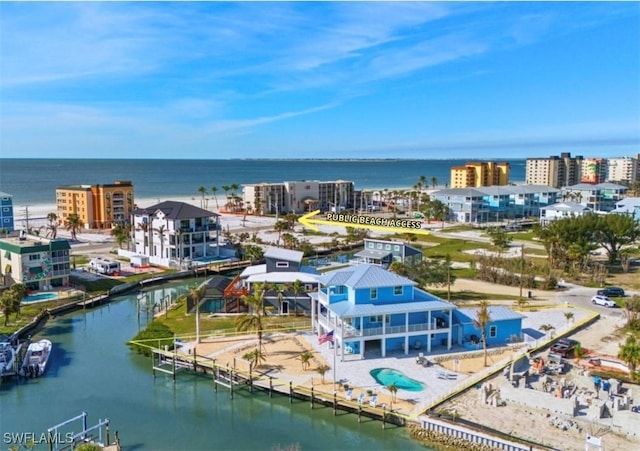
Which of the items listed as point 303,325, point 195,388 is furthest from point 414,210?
point 195,388

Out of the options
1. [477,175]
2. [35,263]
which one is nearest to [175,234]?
[35,263]

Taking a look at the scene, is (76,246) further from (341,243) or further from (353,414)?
(353,414)

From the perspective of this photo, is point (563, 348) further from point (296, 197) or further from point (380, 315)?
point (296, 197)

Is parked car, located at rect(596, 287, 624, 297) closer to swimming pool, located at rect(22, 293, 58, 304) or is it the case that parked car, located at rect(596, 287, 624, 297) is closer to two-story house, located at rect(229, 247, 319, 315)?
two-story house, located at rect(229, 247, 319, 315)

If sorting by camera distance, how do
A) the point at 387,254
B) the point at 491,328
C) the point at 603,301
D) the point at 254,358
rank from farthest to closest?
1. the point at 387,254
2. the point at 603,301
3. the point at 491,328
4. the point at 254,358

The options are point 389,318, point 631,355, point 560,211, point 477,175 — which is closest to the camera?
point 631,355

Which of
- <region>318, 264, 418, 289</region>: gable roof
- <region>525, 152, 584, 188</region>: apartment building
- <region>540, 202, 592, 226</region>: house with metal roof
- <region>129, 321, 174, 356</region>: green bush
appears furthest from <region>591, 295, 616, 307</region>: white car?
<region>525, 152, 584, 188</region>: apartment building
